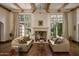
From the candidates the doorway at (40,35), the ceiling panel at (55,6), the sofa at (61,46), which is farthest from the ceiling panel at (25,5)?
the sofa at (61,46)

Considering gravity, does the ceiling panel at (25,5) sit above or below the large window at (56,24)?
above

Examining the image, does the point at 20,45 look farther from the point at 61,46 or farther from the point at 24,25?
the point at 61,46

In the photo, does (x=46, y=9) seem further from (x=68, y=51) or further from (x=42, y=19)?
(x=68, y=51)

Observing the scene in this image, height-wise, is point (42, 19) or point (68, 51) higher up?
point (42, 19)

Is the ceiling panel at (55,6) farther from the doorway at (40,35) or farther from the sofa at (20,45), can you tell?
the sofa at (20,45)

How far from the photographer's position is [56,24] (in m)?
6.29

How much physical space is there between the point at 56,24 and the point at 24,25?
0.72m

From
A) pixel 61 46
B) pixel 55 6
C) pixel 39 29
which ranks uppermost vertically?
pixel 55 6

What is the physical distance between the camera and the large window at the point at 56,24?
6.25 meters

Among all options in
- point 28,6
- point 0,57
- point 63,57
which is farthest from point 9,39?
point 63,57

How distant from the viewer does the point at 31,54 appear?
6160mm

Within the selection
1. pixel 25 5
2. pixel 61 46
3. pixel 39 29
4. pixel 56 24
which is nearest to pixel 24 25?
pixel 39 29

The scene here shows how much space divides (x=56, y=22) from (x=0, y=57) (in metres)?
1.47

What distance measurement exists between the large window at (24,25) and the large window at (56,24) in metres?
0.52
